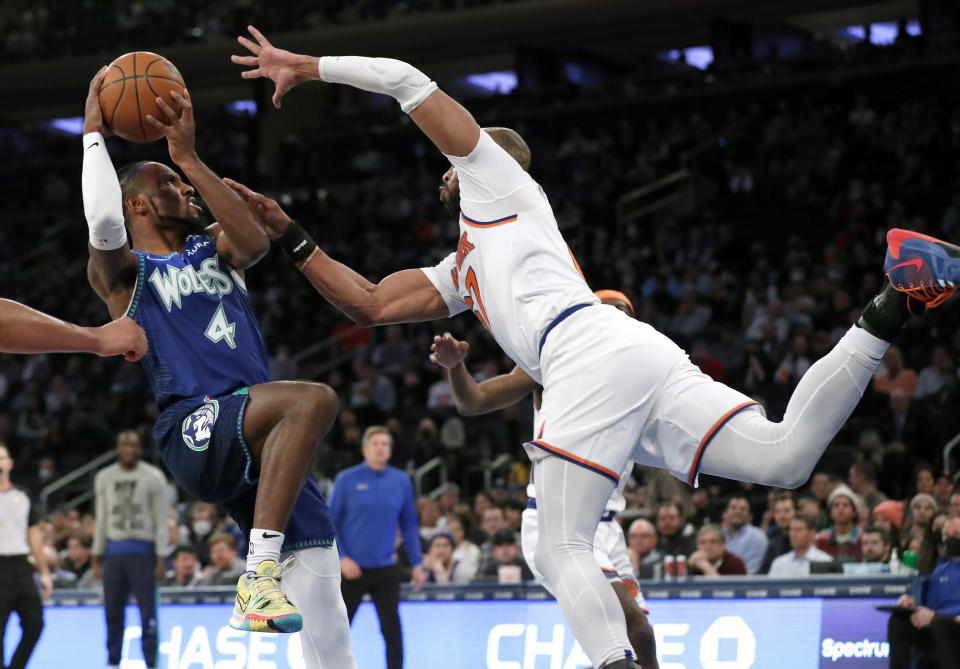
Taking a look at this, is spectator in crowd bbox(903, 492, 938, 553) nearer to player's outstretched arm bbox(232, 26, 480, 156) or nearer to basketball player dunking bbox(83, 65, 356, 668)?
basketball player dunking bbox(83, 65, 356, 668)

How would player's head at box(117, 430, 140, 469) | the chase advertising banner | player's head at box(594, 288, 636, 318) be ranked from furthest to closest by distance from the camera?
1. player's head at box(117, 430, 140, 469)
2. the chase advertising banner
3. player's head at box(594, 288, 636, 318)

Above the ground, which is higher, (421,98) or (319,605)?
(421,98)

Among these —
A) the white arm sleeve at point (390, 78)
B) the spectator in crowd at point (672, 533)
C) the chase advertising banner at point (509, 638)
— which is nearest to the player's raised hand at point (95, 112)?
the white arm sleeve at point (390, 78)

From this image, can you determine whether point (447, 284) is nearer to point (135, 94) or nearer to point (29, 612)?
point (135, 94)

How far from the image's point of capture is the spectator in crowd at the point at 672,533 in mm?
11305

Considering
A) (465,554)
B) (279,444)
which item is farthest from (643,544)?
(279,444)

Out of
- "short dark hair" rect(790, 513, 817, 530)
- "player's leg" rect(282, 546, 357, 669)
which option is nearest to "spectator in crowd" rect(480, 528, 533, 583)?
"short dark hair" rect(790, 513, 817, 530)

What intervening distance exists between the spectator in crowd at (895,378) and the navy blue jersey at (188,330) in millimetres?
10522

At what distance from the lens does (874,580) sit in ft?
30.1

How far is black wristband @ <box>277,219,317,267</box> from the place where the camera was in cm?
560

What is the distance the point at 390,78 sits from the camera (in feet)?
15.8

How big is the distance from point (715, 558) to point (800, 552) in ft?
2.47

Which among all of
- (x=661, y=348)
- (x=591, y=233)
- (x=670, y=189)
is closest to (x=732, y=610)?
(x=661, y=348)

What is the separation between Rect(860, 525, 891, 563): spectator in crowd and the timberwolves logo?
6.62 metres
